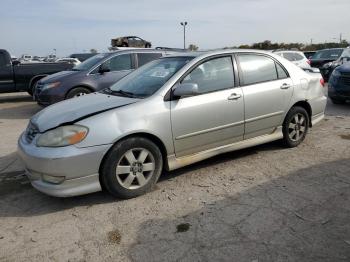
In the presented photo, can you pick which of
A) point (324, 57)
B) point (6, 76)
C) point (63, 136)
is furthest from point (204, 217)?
point (324, 57)

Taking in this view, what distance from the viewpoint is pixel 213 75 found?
4.89 meters

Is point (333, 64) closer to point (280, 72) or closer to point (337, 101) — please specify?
point (337, 101)

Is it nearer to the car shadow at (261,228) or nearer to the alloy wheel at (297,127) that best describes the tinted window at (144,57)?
the alloy wheel at (297,127)

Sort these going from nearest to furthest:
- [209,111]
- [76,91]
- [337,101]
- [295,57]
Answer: [209,111], [76,91], [337,101], [295,57]

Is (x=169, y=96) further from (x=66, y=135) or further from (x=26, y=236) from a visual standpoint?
(x=26, y=236)

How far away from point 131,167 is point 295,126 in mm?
2849

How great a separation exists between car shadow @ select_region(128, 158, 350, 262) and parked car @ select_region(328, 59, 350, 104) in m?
5.64

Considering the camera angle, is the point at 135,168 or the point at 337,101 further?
the point at 337,101

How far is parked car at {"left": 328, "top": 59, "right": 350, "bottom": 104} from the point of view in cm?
938

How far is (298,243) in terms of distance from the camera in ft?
10.5

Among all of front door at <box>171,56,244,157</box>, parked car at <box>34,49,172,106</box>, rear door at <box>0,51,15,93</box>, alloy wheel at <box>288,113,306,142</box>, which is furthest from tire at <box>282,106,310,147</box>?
rear door at <box>0,51,15,93</box>

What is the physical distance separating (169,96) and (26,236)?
211cm

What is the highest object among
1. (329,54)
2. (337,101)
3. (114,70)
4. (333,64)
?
(114,70)

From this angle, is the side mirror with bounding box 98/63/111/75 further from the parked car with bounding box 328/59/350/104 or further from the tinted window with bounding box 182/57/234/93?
the parked car with bounding box 328/59/350/104
